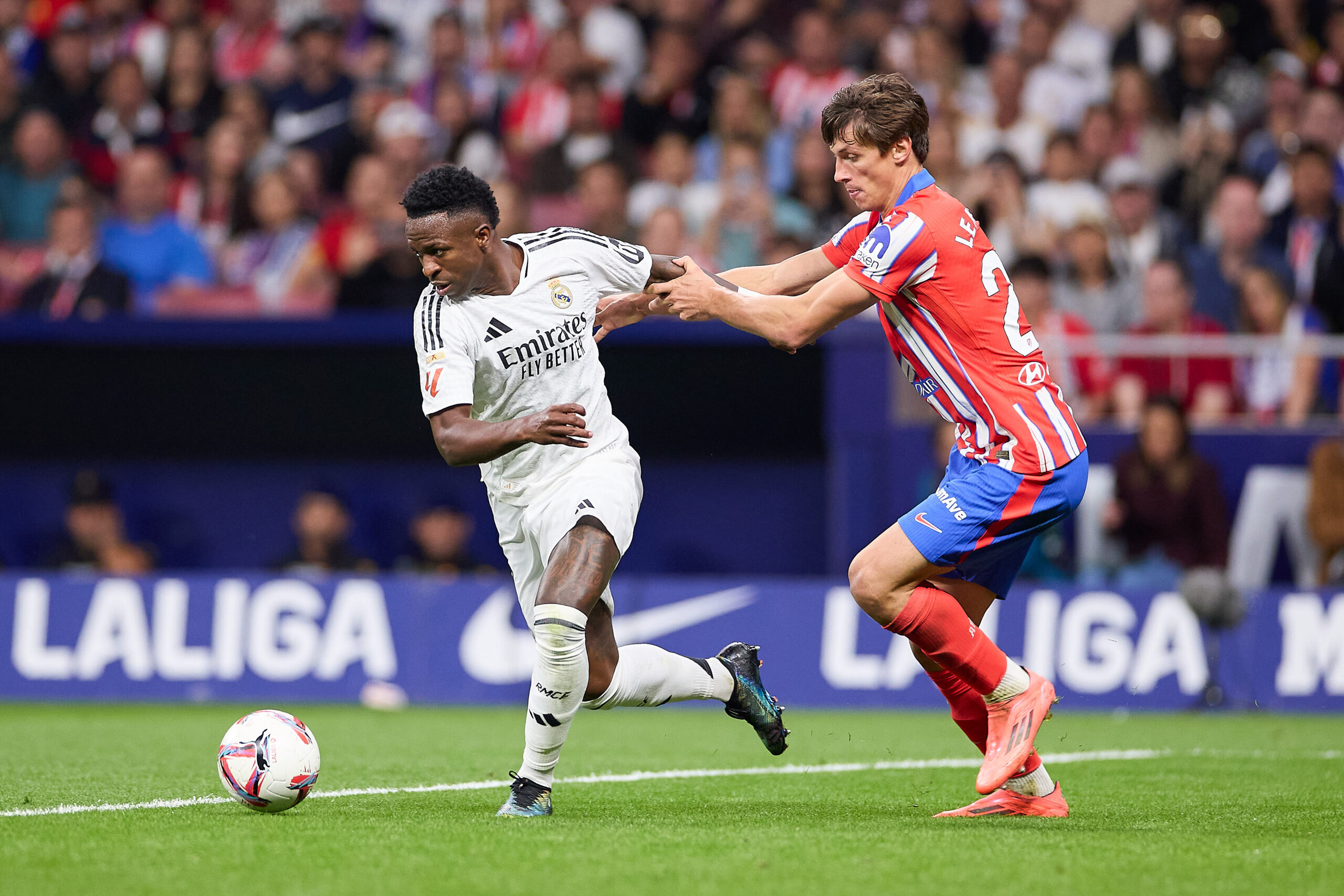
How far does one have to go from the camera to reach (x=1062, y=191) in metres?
13.3

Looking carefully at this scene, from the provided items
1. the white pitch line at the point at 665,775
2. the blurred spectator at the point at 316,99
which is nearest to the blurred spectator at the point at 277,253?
the blurred spectator at the point at 316,99

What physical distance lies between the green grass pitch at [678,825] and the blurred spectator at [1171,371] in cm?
327

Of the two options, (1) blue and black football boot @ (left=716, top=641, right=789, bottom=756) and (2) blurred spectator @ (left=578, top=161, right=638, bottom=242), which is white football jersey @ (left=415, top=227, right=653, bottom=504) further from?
(2) blurred spectator @ (left=578, top=161, right=638, bottom=242)

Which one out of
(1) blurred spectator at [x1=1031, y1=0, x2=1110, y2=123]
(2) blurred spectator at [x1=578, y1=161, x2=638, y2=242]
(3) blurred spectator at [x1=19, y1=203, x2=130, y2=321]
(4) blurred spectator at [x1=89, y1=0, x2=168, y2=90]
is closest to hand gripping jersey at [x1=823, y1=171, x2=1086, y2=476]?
(2) blurred spectator at [x1=578, y1=161, x2=638, y2=242]

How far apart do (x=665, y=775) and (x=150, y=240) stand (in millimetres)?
8005

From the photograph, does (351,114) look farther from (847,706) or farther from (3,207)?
(847,706)

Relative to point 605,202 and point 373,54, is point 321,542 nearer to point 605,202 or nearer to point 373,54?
point 605,202

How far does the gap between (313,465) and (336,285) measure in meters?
1.91

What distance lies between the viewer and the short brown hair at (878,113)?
5723mm

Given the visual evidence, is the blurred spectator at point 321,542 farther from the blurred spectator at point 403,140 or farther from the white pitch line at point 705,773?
the white pitch line at point 705,773

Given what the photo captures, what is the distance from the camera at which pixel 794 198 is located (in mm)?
13547

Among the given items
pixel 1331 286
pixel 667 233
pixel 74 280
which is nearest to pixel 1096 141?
pixel 1331 286

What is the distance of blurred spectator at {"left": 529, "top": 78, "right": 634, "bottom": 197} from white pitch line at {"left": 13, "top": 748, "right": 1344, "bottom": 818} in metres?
6.96

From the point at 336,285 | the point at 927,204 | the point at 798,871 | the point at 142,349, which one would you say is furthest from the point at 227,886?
the point at 142,349
